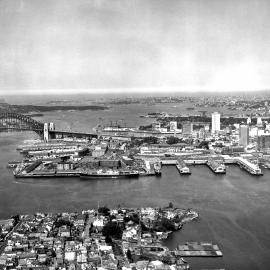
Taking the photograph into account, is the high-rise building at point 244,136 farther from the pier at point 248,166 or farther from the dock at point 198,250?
the dock at point 198,250

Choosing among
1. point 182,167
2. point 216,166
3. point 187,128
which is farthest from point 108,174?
point 187,128

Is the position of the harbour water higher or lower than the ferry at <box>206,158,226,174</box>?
lower

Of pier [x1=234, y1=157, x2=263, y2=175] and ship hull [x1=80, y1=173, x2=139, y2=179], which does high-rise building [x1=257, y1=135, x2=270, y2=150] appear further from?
ship hull [x1=80, y1=173, x2=139, y2=179]

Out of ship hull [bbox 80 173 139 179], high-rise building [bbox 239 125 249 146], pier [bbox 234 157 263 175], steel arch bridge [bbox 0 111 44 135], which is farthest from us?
steel arch bridge [bbox 0 111 44 135]

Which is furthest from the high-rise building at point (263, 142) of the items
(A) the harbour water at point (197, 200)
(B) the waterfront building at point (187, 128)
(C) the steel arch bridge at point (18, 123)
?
(C) the steel arch bridge at point (18, 123)

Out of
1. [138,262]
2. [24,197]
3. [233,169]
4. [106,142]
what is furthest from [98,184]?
[106,142]

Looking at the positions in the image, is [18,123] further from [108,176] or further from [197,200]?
[197,200]

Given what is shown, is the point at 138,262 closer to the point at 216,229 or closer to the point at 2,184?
the point at 216,229

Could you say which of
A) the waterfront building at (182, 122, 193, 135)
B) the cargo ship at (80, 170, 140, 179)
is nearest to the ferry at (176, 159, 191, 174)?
the cargo ship at (80, 170, 140, 179)
